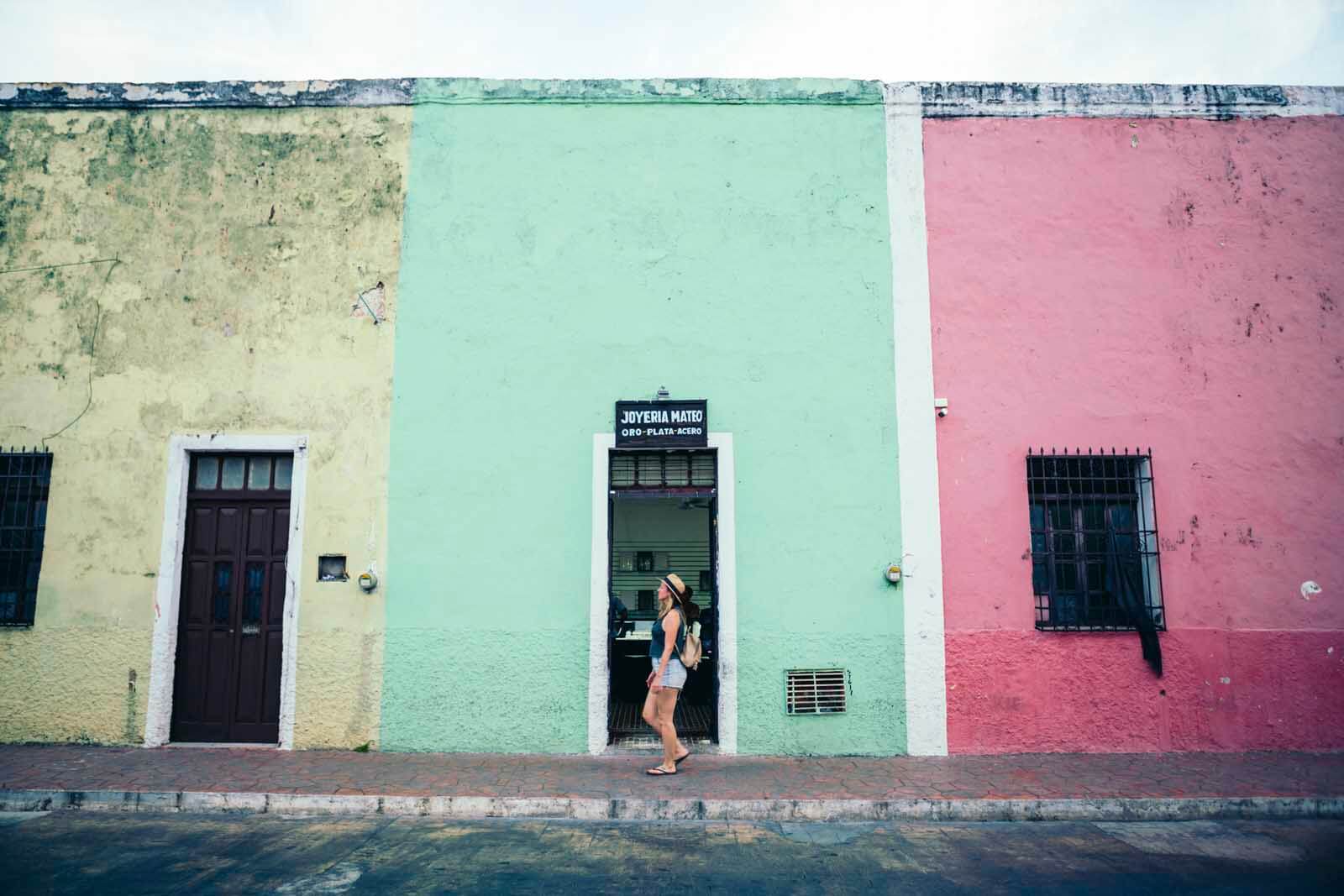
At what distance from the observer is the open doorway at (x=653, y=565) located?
26.4 feet

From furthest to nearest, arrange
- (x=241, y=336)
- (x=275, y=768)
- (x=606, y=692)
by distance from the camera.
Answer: (x=241, y=336), (x=606, y=692), (x=275, y=768)

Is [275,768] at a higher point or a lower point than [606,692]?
lower

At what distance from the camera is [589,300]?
826 cm

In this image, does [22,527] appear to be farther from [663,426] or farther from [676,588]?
[676,588]

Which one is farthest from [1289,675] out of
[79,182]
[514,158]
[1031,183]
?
[79,182]

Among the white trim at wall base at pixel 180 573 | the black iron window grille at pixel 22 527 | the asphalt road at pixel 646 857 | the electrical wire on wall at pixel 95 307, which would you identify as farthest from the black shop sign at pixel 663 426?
the black iron window grille at pixel 22 527

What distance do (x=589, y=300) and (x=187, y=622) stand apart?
5.03 meters

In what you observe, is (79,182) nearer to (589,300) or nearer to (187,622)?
(187,622)

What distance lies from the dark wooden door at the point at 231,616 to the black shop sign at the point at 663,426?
346 centimetres

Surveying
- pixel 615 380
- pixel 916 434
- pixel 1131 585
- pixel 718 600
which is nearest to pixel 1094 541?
pixel 1131 585

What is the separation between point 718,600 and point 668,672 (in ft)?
3.60

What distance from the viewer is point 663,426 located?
26.1 ft

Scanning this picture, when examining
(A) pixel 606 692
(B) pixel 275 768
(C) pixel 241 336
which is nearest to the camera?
(B) pixel 275 768

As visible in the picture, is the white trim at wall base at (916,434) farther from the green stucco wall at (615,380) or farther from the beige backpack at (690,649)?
the beige backpack at (690,649)
